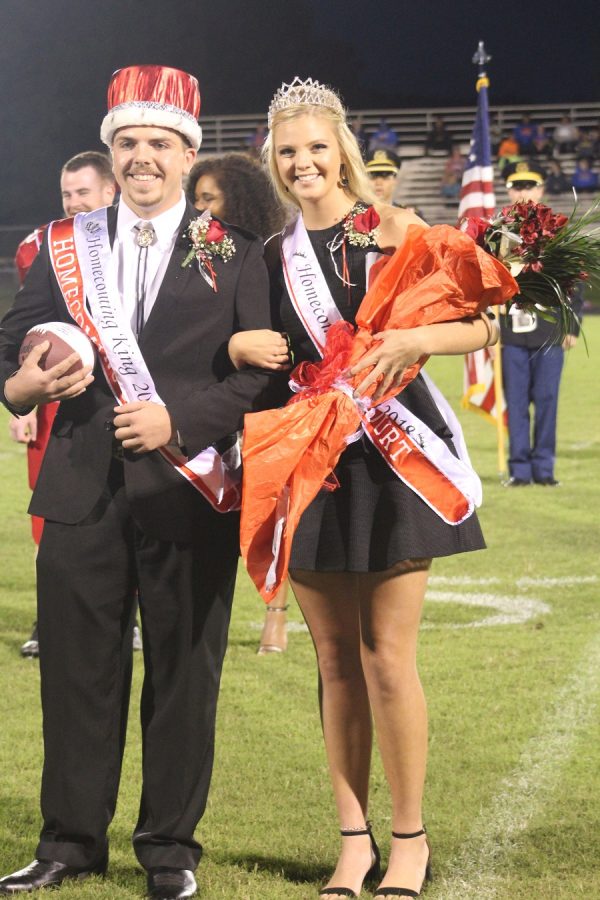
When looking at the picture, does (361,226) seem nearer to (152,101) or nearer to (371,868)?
(152,101)

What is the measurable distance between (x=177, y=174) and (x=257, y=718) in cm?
237

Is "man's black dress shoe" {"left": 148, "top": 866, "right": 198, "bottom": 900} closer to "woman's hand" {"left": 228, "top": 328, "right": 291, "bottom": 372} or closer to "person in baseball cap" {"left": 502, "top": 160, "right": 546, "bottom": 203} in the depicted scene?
"woman's hand" {"left": 228, "top": 328, "right": 291, "bottom": 372}

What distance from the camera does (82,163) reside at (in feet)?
19.1

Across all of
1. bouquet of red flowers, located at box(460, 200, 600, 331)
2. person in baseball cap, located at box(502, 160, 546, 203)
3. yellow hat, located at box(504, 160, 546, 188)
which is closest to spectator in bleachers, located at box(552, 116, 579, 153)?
yellow hat, located at box(504, 160, 546, 188)

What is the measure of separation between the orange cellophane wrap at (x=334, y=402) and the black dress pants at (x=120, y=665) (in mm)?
215

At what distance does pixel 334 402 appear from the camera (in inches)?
124

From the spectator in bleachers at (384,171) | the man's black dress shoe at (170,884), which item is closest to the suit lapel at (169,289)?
the man's black dress shoe at (170,884)

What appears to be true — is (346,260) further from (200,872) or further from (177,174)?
(200,872)

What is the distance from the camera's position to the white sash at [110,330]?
323cm

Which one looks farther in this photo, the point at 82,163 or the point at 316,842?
the point at 82,163

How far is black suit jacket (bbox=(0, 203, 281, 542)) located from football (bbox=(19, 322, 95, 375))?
129 mm

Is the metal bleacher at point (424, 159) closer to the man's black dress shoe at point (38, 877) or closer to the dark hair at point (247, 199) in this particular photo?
the dark hair at point (247, 199)

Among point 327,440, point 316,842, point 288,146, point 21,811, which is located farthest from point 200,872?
point 288,146

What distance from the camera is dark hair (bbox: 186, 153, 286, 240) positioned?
16.0 feet
